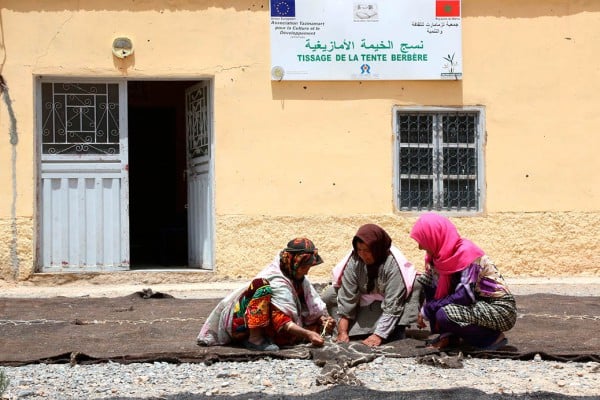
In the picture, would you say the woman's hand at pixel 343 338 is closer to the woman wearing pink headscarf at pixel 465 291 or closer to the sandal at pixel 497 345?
the woman wearing pink headscarf at pixel 465 291

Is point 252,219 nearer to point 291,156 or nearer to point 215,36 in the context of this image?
point 291,156

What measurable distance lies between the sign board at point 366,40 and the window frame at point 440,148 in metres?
0.33

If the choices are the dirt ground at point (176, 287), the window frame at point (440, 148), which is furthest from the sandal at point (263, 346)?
the window frame at point (440, 148)

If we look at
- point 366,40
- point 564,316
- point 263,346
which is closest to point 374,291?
point 263,346

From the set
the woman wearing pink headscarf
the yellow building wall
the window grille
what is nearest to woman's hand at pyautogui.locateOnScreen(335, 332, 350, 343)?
the woman wearing pink headscarf

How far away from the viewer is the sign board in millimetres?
8953

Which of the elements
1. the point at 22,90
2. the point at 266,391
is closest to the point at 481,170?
the point at 22,90

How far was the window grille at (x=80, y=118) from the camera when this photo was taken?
886cm

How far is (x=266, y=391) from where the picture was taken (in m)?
4.25

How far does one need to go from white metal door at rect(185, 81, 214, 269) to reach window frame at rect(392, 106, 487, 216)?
1910 mm

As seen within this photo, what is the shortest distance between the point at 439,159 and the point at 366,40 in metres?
1.45

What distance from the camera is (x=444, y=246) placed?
199 inches

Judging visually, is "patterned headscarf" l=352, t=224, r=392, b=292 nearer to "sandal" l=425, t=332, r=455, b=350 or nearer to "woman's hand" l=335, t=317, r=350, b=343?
"woman's hand" l=335, t=317, r=350, b=343

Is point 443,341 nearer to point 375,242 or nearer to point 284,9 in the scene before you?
point 375,242
